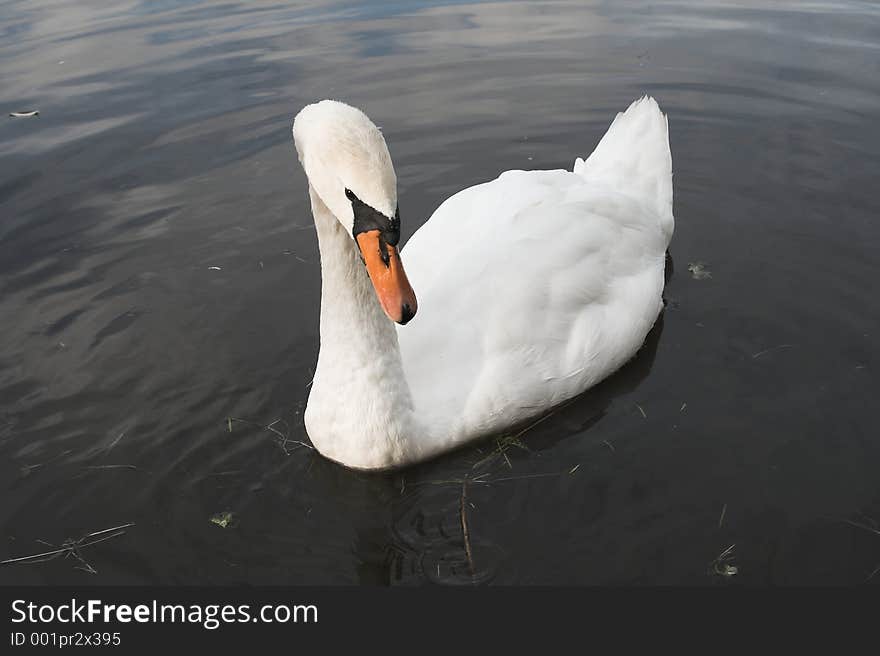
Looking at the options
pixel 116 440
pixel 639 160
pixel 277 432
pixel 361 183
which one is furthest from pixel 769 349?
pixel 116 440

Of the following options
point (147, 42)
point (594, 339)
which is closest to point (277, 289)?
point (594, 339)

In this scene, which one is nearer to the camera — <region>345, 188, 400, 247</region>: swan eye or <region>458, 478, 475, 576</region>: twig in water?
<region>345, 188, 400, 247</region>: swan eye

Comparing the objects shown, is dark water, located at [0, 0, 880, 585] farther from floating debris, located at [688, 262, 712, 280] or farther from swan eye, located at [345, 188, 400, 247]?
swan eye, located at [345, 188, 400, 247]

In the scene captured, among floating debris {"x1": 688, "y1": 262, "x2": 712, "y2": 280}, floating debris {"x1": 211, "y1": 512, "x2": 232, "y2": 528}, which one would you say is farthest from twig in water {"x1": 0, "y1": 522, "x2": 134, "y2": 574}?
floating debris {"x1": 688, "y1": 262, "x2": 712, "y2": 280}

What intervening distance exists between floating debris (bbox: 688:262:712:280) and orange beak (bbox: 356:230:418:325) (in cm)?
396

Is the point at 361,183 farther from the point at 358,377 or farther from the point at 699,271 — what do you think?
the point at 699,271

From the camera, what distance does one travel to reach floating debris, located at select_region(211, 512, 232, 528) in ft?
16.7

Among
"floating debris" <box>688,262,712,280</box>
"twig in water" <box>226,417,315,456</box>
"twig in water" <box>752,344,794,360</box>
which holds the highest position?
"twig in water" <box>226,417,315,456</box>

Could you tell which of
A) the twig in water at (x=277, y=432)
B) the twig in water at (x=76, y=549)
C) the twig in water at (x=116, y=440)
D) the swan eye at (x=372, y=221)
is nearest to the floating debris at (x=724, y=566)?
the swan eye at (x=372, y=221)

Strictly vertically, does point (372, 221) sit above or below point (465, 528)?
above

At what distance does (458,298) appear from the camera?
5863 mm

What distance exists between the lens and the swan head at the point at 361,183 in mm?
4059

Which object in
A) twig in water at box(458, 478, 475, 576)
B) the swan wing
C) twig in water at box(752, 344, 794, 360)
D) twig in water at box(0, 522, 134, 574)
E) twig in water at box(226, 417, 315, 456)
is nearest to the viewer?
twig in water at box(458, 478, 475, 576)

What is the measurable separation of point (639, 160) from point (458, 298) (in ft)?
8.74
